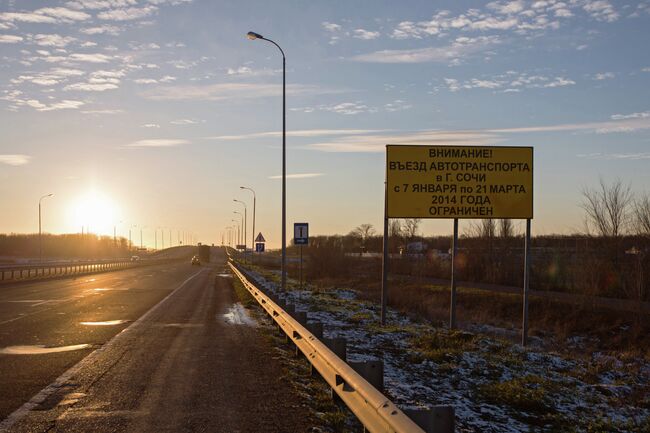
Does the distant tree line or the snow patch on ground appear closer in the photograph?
the snow patch on ground

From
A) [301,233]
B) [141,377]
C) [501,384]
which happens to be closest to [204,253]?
[301,233]

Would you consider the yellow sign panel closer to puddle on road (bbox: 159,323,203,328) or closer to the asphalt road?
the asphalt road

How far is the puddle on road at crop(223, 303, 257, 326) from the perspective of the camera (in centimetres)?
1706

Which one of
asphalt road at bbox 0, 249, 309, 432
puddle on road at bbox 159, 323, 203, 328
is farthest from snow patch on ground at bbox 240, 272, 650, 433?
puddle on road at bbox 159, 323, 203, 328

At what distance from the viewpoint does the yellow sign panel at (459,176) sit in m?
17.6

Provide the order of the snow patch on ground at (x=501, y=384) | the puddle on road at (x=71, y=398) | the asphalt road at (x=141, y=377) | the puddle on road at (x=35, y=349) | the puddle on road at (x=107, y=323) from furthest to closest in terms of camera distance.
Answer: the puddle on road at (x=107, y=323), the puddle on road at (x=35, y=349), the snow patch on ground at (x=501, y=384), the puddle on road at (x=71, y=398), the asphalt road at (x=141, y=377)

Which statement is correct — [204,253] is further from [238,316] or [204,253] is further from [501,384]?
[501,384]

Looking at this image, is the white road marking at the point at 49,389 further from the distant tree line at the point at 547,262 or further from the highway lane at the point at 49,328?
the distant tree line at the point at 547,262

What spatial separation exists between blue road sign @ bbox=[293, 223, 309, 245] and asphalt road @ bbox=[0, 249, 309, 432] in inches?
457

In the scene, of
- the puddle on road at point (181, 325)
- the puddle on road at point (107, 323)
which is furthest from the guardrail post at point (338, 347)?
the puddle on road at point (107, 323)

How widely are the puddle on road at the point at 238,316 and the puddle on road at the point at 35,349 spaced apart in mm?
5420

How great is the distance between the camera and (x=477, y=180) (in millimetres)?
17609

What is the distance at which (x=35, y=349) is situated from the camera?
38.1 feet

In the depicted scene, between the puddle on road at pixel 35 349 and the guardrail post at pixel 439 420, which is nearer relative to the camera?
the guardrail post at pixel 439 420
